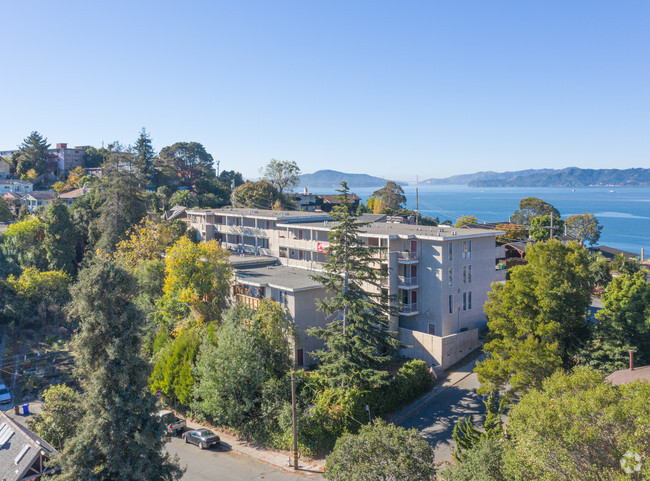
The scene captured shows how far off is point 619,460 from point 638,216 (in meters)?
212

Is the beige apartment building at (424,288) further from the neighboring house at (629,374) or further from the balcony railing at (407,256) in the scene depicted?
the neighboring house at (629,374)

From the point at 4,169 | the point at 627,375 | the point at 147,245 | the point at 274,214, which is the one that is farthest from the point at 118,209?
the point at 4,169

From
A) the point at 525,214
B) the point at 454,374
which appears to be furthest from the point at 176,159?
the point at 454,374

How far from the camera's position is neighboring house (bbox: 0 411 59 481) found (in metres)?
23.1

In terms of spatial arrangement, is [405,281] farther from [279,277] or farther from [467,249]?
[279,277]

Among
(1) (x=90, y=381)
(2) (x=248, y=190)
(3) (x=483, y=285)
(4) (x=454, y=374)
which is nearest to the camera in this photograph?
(1) (x=90, y=381)

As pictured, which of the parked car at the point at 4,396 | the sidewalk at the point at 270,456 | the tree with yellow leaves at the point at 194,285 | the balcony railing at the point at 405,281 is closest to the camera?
the sidewalk at the point at 270,456

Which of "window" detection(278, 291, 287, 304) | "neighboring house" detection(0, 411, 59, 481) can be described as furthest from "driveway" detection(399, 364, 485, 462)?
"neighboring house" detection(0, 411, 59, 481)

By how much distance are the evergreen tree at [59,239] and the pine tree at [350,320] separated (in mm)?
38502

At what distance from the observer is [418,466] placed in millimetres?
19297

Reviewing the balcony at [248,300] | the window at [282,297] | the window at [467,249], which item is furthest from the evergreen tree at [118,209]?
the window at [467,249]

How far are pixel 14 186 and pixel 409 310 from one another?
91342 millimetres

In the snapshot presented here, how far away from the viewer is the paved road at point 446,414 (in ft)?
92.3

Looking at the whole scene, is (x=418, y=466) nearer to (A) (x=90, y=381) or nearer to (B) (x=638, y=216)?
(A) (x=90, y=381)
